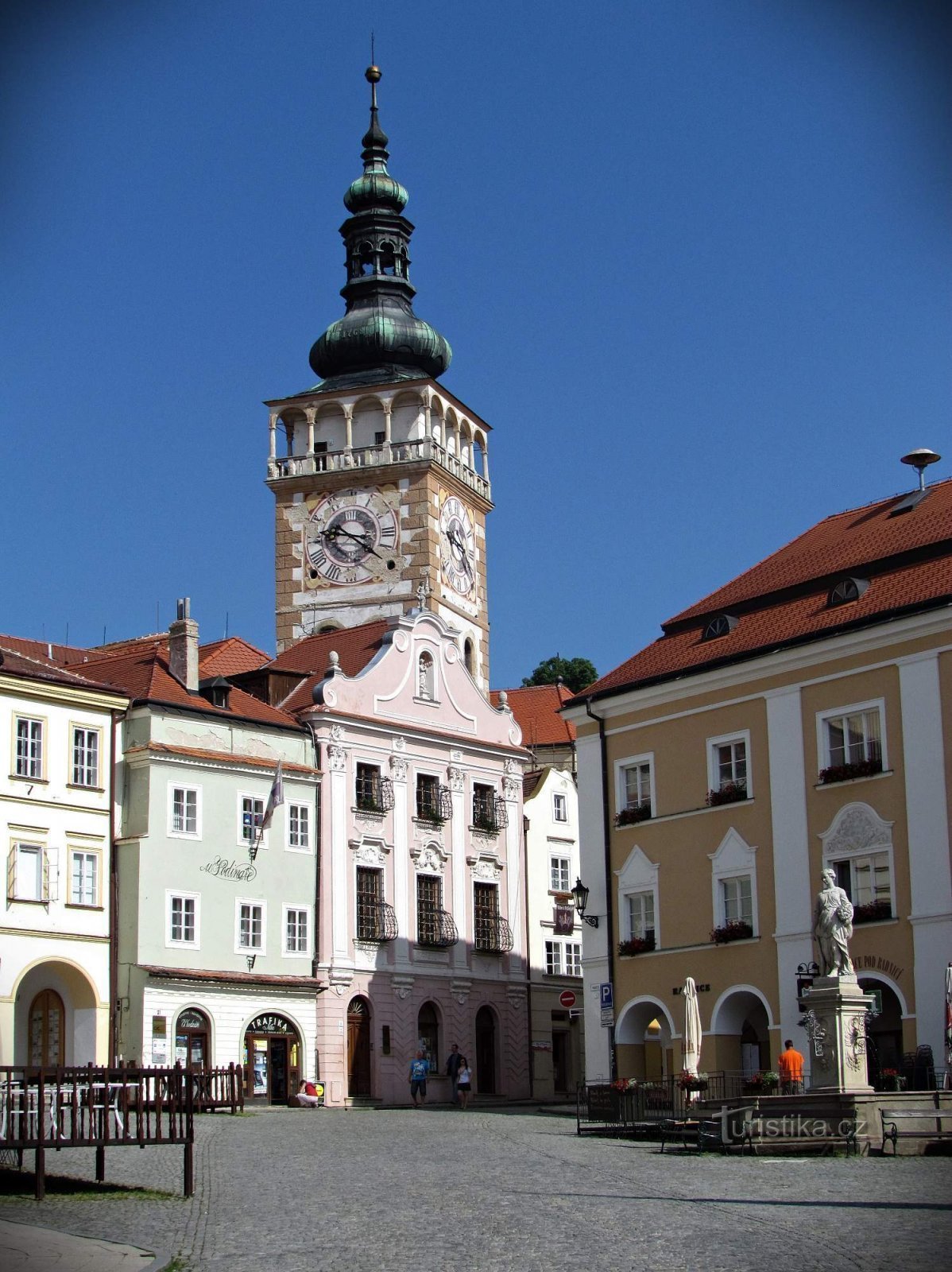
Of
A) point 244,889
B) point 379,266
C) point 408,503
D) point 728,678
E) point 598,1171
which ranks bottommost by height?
point 598,1171

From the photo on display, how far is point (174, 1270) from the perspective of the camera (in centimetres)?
1477

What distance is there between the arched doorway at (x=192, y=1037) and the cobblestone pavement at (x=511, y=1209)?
20.5 meters

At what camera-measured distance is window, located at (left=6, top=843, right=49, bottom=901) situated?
47688mm

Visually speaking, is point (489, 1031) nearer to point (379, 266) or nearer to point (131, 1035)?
point (131, 1035)

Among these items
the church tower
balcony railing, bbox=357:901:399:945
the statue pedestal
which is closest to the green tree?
the church tower

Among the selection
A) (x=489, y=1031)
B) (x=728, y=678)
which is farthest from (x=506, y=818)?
(x=728, y=678)

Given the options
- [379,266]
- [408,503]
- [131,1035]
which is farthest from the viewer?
[379,266]

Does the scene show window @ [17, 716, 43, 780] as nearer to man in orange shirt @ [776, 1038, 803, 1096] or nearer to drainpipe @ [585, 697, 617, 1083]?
drainpipe @ [585, 697, 617, 1083]

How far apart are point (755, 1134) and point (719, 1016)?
14452mm

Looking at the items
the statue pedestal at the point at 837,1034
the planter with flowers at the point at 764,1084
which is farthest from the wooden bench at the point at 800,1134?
the planter with flowers at the point at 764,1084

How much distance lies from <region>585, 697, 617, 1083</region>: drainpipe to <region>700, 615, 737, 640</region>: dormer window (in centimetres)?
330

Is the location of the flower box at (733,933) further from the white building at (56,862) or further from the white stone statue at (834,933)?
the white building at (56,862)

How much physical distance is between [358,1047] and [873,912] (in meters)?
21.4

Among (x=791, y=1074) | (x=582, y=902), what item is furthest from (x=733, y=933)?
(x=791, y=1074)
